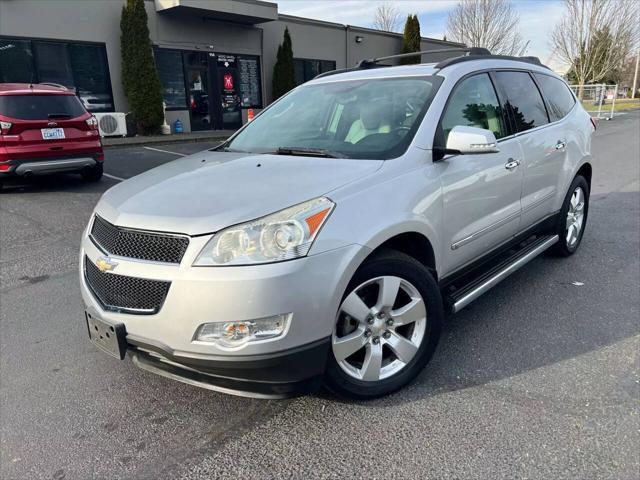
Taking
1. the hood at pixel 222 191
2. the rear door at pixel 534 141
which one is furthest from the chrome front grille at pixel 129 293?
the rear door at pixel 534 141

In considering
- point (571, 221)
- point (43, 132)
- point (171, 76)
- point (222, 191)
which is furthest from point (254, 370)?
point (171, 76)

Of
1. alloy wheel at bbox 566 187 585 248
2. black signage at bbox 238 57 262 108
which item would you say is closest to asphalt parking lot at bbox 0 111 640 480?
alloy wheel at bbox 566 187 585 248

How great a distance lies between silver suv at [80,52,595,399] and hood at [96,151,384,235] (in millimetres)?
13

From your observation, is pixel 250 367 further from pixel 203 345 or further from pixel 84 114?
pixel 84 114

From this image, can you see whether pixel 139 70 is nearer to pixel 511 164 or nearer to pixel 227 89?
pixel 227 89

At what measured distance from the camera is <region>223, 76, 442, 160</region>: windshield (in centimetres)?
301

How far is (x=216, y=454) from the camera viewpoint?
2.34 metres

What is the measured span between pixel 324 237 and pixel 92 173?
794 centimetres

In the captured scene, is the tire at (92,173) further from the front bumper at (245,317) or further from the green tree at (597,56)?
the green tree at (597,56)

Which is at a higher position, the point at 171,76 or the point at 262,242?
the point at 171,76

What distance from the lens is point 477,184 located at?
10.6ft

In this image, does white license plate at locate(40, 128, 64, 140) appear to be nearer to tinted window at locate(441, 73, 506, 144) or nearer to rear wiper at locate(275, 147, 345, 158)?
rear wiper at locate(275, 147, 345, 158)

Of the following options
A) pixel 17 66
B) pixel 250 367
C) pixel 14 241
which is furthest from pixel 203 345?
pixel 17 66

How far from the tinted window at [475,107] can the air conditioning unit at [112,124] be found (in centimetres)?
1488
